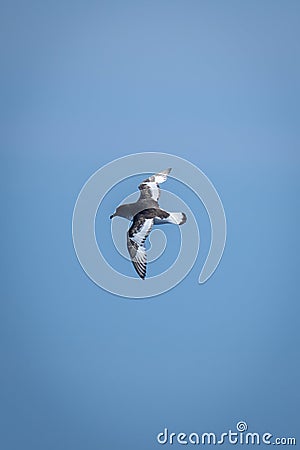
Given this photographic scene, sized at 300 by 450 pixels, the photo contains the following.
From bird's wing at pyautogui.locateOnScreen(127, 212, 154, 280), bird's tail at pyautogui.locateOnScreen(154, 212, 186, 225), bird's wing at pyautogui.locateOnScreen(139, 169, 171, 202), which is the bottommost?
bird's wing at pyautogui.locateOnScreen(127, 212, 154, 280)

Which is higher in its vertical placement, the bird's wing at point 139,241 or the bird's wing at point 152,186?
the bird's wing at point 152,186

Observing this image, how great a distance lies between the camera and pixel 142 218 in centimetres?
216

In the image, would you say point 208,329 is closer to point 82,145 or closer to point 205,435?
point 205,435

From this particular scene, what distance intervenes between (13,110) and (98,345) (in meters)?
0.81

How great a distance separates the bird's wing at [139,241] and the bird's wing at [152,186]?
0.07 m

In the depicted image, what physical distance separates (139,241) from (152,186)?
0.18 m

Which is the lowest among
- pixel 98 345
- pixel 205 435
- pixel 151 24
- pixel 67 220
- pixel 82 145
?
pixel 205 435

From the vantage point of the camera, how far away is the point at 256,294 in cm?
217

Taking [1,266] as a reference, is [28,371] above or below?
below

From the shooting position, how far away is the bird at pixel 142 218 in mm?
2160

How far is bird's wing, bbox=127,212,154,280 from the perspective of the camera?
2.16 meters

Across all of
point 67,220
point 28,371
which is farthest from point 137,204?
point 28,371

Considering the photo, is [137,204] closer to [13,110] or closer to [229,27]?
[13,110]

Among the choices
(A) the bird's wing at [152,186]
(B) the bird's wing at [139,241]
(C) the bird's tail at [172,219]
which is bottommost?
(B) the bird's wing at [139,241]
